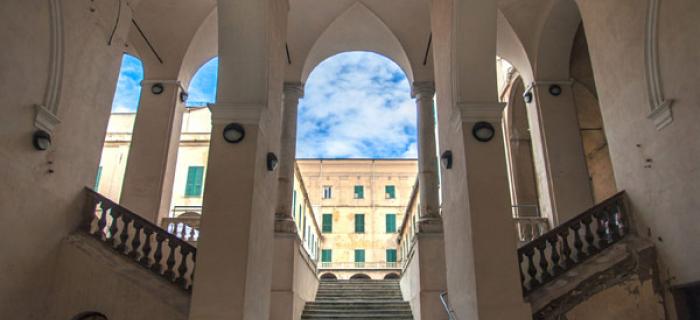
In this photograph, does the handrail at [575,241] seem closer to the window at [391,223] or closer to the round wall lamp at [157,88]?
the round wall lamp at [157,88]

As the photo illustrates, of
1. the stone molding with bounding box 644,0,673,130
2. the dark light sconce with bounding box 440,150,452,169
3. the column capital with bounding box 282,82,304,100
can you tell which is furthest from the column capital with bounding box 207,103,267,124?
the stone molding with bounding box 644,0,673,130

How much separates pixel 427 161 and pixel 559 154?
9.69 ft

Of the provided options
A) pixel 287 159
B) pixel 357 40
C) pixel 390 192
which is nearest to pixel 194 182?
pixel 287 159

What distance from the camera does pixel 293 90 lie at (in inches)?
472

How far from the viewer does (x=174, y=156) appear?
38.2ft

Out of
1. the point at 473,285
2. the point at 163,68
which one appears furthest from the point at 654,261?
the point at 163,68

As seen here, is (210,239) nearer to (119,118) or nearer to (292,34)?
(292,34)

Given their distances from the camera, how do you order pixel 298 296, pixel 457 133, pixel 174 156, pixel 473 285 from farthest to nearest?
pixel 174 156 → pixel 298 296 → pixel 457 133 → pixel 473 285

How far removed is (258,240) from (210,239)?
769mm

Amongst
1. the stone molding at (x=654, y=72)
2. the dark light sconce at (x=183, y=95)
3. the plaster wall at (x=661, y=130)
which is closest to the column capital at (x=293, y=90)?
the dark light sconce at (x=183, y=95)

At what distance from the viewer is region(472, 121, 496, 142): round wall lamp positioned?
21.1 feet

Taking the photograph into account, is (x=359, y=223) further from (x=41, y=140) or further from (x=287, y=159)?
(x=41, y=140)

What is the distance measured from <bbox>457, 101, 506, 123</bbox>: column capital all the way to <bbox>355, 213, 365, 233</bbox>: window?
90.2ft

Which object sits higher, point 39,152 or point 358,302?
point 39,152
